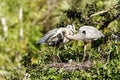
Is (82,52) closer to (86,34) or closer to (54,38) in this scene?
(86,34)

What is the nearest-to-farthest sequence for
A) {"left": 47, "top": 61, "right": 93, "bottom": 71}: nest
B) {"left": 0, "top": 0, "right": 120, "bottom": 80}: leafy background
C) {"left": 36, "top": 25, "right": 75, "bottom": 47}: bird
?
{"left": 0, "top": 0, "right": 120, "bottom": 80}: leafy background
{"left": 47, "top": 61, "right": 93, "bottom": 71}: nest
{"left": 36, "top": 25, "right": 75, "bottom": 47}: bird

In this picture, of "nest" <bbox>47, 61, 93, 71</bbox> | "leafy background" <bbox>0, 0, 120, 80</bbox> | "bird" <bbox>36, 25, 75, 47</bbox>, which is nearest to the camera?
"leafy background" <bbox>0, 0, 120, 80</bbox>

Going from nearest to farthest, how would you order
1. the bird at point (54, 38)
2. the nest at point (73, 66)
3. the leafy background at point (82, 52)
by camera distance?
the leafy background at point (82, 52) < the nest at point (73, 66) < the bird at point (54, 38)

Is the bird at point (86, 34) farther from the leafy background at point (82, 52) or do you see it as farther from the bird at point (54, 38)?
the leafy background at point (82, 52)

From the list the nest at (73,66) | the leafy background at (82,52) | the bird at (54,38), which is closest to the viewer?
the leafy background at (82,52)

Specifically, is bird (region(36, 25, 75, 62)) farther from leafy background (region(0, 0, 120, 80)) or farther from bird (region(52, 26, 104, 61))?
leafy background (region(0, 0, 120, 80))

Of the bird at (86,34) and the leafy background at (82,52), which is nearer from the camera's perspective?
the leafy background at (82,52)

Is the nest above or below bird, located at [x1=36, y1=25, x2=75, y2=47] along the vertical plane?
below

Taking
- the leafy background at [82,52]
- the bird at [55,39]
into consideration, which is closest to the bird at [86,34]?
the bird at [55,39]

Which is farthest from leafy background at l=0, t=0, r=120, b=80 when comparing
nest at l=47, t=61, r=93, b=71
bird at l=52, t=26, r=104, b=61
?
bird at l=52, t=26, r=104, b=61

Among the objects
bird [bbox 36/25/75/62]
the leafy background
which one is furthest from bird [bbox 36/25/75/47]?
the leafy background

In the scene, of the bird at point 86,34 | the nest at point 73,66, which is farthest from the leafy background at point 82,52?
the bird at point 86,34

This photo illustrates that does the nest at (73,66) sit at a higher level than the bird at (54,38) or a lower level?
lower

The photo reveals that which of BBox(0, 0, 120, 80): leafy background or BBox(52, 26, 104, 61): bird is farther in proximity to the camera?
BBox(52, 26, 104, 61): bird
